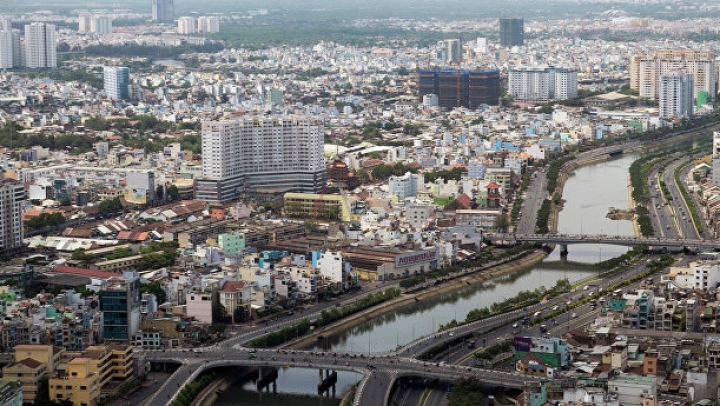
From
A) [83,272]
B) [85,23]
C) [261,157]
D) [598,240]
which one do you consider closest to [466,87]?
[261,157]

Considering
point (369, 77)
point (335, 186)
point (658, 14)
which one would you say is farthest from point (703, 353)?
point (658, 14)

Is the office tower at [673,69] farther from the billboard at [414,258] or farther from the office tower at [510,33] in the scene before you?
the billboard at [414,258]

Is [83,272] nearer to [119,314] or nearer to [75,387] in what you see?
[119,314]

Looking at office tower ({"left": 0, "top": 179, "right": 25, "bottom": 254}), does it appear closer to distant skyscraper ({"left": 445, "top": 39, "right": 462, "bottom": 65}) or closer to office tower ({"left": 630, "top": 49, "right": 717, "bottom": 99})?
office tower ({"left": 630, "top": 49, "right": 717, "bottom": 99})

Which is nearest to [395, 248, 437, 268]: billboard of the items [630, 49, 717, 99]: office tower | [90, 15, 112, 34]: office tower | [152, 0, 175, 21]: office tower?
[630, 49, 717, 99]: office tower

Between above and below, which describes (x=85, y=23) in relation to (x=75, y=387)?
above
